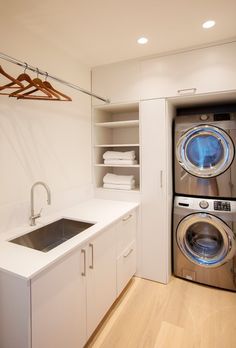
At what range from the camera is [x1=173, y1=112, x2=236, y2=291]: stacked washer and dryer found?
2.06 m

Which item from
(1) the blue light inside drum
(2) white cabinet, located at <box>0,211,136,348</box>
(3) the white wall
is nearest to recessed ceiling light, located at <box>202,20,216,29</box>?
(1) the blue light inside drum

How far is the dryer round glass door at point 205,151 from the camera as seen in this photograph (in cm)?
206

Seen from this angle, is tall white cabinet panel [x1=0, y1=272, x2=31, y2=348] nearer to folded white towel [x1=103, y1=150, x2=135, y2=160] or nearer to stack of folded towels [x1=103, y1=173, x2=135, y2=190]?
stack of folded towels [x1=103, y1=173, x2=135, y2=190]

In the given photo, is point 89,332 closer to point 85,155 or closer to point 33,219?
point 33,219

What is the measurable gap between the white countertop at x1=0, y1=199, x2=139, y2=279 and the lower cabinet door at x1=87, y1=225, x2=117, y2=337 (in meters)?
0.11

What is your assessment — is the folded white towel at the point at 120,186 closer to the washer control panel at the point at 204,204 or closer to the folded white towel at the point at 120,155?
the folded white towel at the point at 120,155

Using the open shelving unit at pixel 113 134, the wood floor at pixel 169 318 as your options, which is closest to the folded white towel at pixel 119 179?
the open shelving unit at pixel 113 134

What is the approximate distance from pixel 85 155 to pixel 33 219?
3.35 ft

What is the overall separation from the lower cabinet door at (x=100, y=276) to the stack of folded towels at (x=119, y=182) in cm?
69

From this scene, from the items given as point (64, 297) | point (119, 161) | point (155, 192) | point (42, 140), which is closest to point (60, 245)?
point (64, 297)

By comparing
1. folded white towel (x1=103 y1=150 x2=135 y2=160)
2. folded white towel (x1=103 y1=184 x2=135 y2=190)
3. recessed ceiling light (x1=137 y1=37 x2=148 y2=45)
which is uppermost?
recessed ceiling light (x1=137 y1=37 x2=148 y2=45)

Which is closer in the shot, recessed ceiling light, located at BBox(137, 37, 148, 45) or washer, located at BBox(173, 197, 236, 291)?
recessed ceiling light, located at BBox(137, 37, 148, 45)

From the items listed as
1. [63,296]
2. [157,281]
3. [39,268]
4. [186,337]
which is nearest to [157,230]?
[157,281]

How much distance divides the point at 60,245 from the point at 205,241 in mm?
1692
